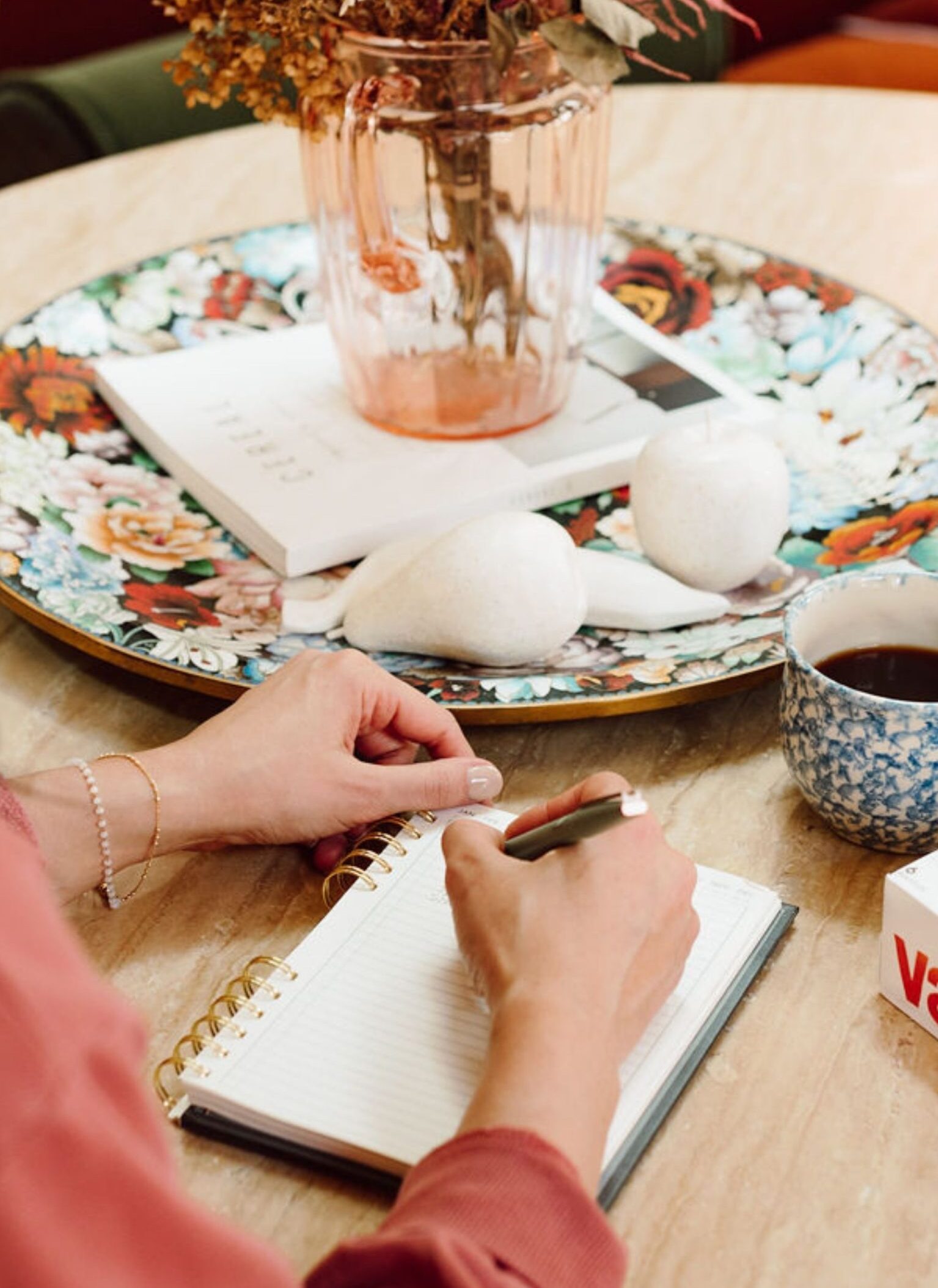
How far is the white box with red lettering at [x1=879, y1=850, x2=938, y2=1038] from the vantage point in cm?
73

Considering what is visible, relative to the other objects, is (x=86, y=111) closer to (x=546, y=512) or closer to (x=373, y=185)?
(x=373, y=185)

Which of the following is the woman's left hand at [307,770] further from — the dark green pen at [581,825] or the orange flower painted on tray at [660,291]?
the orange flower painted on tray at [660,291]

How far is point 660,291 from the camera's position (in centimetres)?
142

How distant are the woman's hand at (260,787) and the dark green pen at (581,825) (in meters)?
0.09

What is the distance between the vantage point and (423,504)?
1.10 metres

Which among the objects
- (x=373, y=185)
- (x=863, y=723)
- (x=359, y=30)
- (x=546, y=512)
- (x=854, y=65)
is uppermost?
(x=359, y=30)

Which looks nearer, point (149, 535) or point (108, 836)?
point (108, 836)

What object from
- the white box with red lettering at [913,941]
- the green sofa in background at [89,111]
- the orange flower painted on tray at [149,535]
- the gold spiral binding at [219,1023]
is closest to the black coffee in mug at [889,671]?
the white box with red lettering at [913,941]

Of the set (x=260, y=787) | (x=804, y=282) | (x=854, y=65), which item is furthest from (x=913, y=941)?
(x=854, y=65)

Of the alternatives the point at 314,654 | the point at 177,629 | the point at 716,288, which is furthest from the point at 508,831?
the point at 716,288

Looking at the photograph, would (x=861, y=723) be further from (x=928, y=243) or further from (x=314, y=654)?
(x=928, y=243)

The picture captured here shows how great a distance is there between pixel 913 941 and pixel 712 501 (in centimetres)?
35

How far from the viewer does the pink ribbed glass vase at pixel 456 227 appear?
105 centimetres

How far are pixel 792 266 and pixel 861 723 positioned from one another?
2.29ft
